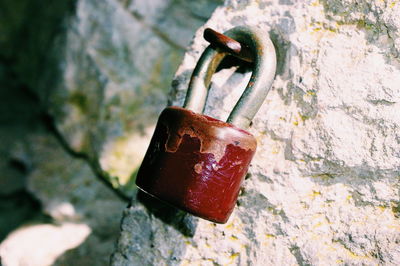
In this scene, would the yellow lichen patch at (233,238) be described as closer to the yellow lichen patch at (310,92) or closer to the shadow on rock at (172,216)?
the shadow on rock at (172,216)

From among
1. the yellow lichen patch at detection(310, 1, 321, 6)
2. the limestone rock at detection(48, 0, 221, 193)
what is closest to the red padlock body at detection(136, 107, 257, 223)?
the yellow lichen patch at detection(310, 1, 321, 6)

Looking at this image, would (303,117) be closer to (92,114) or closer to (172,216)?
(172,216)

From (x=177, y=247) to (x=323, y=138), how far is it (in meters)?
0.43

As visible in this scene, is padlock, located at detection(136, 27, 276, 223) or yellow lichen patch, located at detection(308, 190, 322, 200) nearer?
padlock, located at detection(136, 27, 276, 223)

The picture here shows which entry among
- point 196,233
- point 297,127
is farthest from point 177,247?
point 297,127

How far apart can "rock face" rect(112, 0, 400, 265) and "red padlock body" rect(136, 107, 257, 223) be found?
15cm

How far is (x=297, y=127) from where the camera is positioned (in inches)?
31.7

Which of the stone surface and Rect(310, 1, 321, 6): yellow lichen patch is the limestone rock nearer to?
the stone surface

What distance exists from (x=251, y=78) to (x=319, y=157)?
0.24 meters

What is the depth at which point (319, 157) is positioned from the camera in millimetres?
784

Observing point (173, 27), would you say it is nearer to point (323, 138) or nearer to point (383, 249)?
point (323, 138)

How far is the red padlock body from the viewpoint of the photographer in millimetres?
658

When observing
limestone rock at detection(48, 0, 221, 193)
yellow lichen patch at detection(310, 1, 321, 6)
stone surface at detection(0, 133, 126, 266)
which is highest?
yellow lichen patch at detection(310, 1, 321, 6)

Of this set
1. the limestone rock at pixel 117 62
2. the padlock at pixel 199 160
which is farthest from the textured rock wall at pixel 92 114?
the padlock at pixel 199 160
